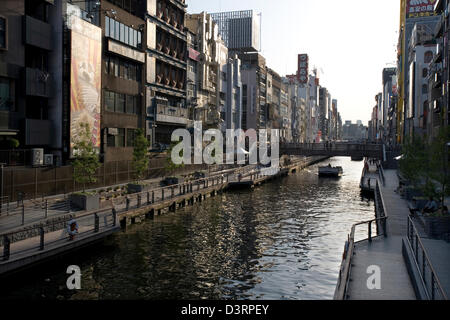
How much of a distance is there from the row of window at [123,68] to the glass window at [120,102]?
228 cm

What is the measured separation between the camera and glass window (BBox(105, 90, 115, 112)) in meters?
51.0

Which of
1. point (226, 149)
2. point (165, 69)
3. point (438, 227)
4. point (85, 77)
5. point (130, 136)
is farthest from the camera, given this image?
point (226, 149)

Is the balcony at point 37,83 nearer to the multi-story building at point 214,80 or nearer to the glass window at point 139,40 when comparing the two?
the glass window at point 139,40

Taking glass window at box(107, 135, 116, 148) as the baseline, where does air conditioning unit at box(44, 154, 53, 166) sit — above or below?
below

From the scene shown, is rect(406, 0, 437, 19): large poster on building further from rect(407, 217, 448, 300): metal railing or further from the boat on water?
rect(407, 217, 448, 300): metal railing

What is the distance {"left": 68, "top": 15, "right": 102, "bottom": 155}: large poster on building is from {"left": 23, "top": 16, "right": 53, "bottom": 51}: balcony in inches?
82.9

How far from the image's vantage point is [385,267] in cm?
2059

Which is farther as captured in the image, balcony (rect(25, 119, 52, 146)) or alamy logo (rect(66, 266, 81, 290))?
balcony (rect(25, 119, 52, 146))

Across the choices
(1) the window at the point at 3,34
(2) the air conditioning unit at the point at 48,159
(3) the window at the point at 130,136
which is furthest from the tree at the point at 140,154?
(1) the window at the point at 3,34

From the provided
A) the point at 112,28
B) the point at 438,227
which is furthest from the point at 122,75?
the point at 438,227

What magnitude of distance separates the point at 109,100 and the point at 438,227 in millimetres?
37505

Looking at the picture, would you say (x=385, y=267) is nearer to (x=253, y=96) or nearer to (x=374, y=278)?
(x=374, y=278)

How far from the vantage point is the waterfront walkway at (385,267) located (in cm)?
1708

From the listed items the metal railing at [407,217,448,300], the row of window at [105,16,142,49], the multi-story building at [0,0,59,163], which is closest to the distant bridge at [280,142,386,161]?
the row of window at [105,16,142,49]
